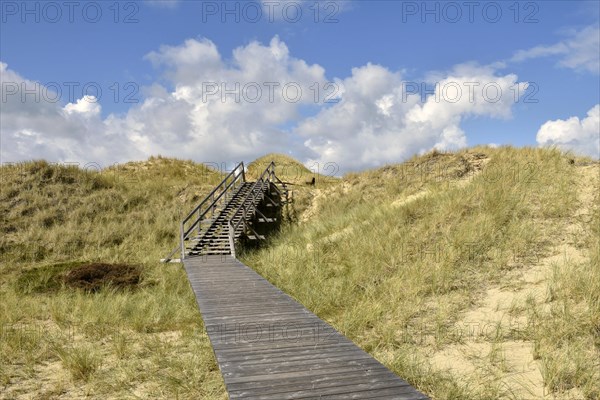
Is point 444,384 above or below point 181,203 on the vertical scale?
below

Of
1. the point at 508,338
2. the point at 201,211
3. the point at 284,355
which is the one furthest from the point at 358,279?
the point at 201,211

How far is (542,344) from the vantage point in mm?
6820

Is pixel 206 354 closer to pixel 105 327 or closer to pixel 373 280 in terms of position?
pixel 105 327

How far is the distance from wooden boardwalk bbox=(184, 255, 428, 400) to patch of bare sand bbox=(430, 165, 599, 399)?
2004 mm

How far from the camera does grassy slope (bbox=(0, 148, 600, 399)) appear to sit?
6.88 meters

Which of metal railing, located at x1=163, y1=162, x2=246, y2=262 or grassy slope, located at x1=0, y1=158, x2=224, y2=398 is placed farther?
metal railing, located at x1=163, y1=162, x2=246, y2=262

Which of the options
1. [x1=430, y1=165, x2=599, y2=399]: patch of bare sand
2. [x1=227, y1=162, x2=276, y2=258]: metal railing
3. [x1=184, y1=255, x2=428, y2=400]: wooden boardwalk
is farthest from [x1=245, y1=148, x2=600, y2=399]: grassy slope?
[x1=227, y1=162, x2=276, y2=258]: metal railing

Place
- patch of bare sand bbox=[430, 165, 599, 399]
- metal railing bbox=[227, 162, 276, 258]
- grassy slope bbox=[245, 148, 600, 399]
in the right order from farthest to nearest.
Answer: metal railing bbox=[227, 162, 276, 258]
grassy slope bbox=[245, 148, 600, 399]
patch of bare sand bbox=[430, 165, 599, 399]

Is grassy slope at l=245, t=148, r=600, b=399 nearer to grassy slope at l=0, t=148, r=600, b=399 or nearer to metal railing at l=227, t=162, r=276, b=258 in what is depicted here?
grassy slope at l=0, t=148, r=600, b=399

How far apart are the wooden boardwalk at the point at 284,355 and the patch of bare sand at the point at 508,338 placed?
200 cm

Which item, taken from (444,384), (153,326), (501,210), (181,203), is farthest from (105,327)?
(181,203)

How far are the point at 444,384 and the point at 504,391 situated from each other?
0.80 m

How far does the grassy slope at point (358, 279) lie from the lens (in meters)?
6.88

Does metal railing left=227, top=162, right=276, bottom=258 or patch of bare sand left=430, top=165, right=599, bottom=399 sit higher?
metal railing left=227, top=162, right=276, bottom=258
